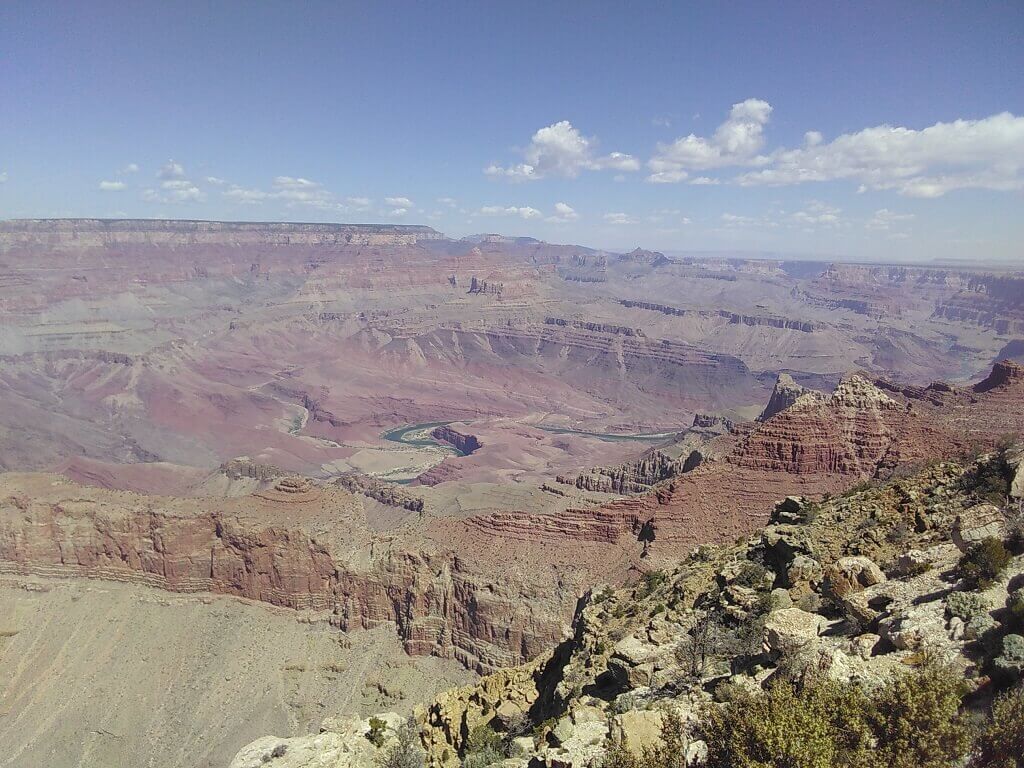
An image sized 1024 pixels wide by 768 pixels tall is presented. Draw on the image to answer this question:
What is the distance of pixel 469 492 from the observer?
68125mm

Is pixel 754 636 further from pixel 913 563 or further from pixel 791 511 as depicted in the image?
pixel 791 511

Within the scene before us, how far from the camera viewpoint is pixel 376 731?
19078 millimetres

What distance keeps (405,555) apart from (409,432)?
111m

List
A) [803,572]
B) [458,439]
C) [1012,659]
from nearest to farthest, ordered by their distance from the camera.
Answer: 1. [1012,659]
2. [803,572]
3. [458,439]

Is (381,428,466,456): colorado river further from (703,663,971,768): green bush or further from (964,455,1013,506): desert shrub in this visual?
(703,663,971,768): green bush

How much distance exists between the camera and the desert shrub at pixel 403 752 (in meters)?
17.3

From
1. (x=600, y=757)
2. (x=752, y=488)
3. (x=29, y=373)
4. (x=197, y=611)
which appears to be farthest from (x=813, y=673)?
(x=29, y=373)

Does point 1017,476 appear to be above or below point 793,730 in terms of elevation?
above

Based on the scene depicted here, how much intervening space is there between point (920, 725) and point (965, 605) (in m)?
4.86

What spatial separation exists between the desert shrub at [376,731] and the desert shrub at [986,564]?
1585 cm

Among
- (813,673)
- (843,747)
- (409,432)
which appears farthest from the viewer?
(409,432)

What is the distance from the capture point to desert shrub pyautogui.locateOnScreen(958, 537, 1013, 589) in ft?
44.1

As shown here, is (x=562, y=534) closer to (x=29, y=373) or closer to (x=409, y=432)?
(x=409, y=432)

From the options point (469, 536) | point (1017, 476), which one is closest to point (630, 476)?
point (469, 536)
